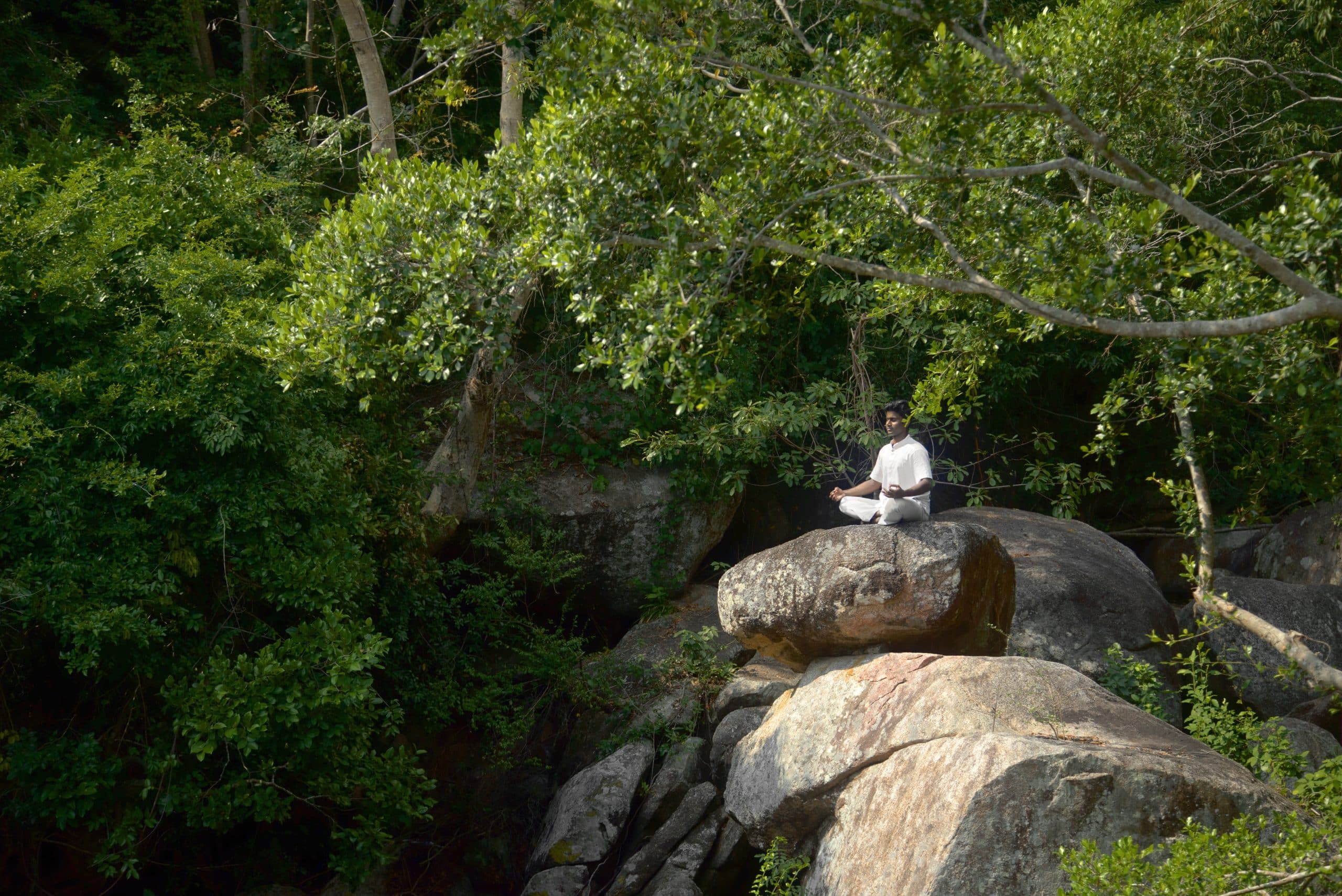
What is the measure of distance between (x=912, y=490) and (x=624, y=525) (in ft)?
14.0

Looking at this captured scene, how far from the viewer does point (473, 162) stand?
6555 mm

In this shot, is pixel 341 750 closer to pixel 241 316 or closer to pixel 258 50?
pixel 241 316

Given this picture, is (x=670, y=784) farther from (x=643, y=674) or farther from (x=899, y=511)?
(x=899, y=511)

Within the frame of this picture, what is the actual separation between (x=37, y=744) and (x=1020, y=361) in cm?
1059

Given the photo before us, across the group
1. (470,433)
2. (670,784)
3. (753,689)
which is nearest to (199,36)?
(470,433)

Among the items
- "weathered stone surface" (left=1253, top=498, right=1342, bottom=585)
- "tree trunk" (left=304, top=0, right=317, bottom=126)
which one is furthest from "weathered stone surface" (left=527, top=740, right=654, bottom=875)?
"weathered stone surface" (left=1253, top=498, right=1342, bottom=585)

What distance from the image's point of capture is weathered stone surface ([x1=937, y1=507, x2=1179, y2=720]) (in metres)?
8.84

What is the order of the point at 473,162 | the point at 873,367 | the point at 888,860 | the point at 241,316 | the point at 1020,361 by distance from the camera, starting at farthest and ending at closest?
the point at 1020,361 → the point at 873,367 → the point at 241,316 → the point at 473,162 → the point at 888,860

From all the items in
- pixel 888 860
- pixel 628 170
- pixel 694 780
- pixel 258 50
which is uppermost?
pixel 258 50

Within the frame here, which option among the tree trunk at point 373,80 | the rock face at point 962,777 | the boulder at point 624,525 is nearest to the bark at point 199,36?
the tree trunk at point 373,80

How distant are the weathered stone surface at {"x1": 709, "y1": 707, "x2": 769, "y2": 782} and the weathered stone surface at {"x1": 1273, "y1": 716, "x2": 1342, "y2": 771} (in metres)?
4.02

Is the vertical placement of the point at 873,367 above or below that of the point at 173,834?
above

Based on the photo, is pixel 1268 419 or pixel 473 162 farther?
pixel 1268 419

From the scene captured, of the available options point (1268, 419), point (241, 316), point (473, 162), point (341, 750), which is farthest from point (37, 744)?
point (1268, 419)
